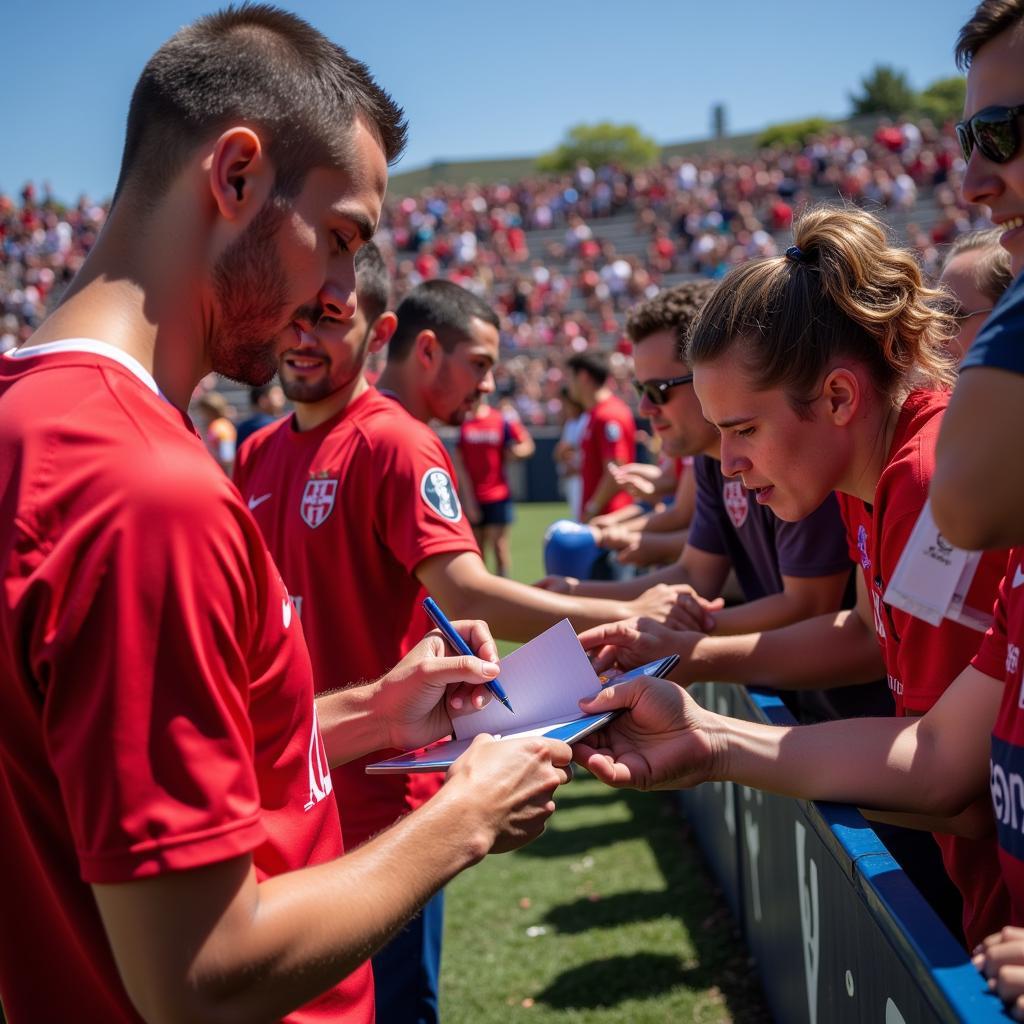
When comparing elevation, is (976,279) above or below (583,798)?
above

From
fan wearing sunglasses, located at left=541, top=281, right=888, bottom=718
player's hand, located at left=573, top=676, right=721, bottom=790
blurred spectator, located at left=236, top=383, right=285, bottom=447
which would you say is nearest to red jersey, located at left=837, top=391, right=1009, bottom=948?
player's hand, located at left=573, top=676, right=721, bottom=790

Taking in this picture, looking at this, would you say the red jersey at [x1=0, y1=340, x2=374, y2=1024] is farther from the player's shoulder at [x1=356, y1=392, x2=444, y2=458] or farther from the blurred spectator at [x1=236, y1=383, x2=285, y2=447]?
the blurred spectator at [x1=236, y1=383, x2=285, y2=447]

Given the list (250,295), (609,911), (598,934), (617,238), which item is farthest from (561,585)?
(617,238)

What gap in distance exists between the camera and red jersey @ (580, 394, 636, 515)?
9.80 m

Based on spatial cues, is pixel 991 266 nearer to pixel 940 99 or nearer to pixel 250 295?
pixel 250 295

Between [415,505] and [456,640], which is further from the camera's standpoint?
[415,505]

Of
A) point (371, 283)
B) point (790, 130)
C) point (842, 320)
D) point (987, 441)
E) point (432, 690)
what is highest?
point (790, 130)

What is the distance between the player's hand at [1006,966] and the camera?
1.29m

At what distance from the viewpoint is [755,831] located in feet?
12.3

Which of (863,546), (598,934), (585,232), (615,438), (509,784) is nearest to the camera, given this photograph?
(509,784)

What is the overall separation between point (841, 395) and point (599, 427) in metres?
7.66

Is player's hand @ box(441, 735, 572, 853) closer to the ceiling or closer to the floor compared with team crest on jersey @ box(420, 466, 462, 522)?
closer to the floor

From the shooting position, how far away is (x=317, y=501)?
10.3ft

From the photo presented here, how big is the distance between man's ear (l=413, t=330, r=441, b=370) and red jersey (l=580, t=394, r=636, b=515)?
5.64 m
